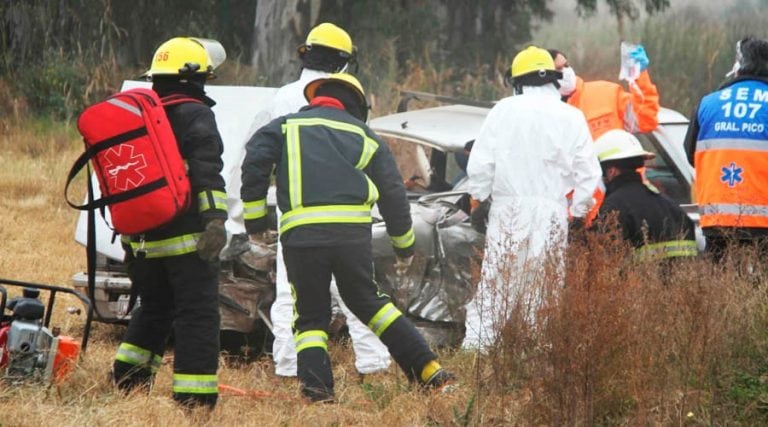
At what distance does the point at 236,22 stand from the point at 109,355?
11573 mm

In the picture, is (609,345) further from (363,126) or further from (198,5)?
(198,5)

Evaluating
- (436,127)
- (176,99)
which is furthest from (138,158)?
(436,127)

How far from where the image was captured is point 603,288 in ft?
17.9

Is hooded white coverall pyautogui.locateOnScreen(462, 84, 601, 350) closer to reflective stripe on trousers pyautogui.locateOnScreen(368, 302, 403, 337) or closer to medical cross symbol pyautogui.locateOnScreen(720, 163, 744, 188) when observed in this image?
medical cross symbol pyautogui.locateOnScreen(720, 163, 744, 188)

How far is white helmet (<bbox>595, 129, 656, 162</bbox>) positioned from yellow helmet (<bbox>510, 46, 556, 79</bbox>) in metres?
0.49

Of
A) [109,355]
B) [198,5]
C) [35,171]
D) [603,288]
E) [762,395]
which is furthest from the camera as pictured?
[198,5]

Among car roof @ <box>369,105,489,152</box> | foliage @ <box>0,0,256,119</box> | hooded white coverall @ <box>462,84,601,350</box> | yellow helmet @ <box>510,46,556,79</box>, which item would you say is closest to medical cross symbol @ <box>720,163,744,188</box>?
hooded white coverall @ <box>462,84,601,350</box>

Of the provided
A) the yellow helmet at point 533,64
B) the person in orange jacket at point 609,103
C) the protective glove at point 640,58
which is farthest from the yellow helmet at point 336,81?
the protective glove at point 640,58

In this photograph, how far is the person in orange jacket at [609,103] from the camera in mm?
8625

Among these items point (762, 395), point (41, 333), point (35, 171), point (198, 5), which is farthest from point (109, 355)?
point (198, 5)

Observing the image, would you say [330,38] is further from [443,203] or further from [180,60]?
[180,60]

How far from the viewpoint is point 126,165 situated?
5.75 m

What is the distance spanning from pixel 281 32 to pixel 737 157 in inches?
367

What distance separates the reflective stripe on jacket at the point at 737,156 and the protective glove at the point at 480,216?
1.20 meters
